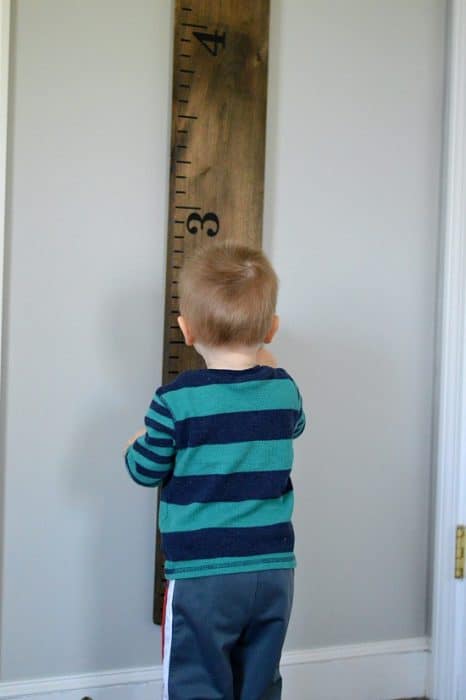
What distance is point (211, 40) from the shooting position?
1760 millimetres

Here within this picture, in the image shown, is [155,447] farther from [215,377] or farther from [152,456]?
[215,377]

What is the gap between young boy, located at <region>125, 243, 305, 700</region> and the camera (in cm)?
125

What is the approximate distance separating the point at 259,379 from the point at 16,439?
2.22ft

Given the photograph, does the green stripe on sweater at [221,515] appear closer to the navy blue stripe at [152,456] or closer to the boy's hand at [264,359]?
the navy blue stripe at [152,456]

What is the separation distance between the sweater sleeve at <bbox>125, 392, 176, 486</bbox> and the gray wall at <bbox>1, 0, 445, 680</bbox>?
1.57 feet

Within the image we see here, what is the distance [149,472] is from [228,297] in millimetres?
318

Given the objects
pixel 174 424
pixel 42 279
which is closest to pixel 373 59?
pixel 42 279

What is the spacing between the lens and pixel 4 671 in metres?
1.70

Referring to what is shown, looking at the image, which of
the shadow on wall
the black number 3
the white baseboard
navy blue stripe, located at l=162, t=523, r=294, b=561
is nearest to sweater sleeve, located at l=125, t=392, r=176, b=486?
navy blue stripe, located at l=162, t=523, r=294, b=561

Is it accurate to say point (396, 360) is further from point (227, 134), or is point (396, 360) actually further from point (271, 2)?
point (271, 2)

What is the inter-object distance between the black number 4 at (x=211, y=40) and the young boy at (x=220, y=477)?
68 cm

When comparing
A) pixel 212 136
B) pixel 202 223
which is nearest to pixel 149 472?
pixel 202 223

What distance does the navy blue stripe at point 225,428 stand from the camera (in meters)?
1.24

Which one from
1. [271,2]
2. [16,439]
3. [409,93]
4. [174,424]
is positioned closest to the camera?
[174,424]
